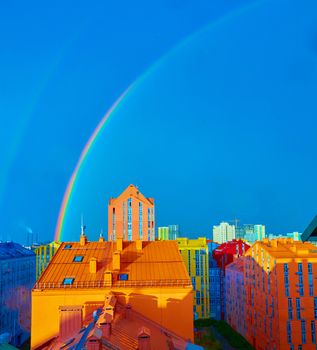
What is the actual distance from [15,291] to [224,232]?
342 feet

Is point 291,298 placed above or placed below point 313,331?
above

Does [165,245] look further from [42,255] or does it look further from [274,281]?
[42,255]

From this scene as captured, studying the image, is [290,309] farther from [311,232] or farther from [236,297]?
Result: [311,232]

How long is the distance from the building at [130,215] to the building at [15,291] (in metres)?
15.9

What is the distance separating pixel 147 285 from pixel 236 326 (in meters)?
36.8

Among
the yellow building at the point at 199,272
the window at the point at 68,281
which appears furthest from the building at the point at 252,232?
the window at the point at 68,281

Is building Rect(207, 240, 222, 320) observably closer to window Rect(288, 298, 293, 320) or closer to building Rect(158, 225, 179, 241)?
window Rect(288, 298, 293, 320)

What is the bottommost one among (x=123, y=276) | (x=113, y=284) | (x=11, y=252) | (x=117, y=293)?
(x=117, y=293)

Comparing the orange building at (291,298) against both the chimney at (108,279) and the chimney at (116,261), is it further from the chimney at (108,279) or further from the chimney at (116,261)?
the chimney at (108,279)

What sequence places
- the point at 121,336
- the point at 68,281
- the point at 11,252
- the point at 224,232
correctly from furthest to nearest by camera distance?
the point at 224,232, the point at 11,252, the point at 68,281, the point at 121,336

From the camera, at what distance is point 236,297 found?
56906 mm

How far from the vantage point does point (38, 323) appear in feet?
78.5

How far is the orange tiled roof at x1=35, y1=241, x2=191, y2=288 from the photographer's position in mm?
25062

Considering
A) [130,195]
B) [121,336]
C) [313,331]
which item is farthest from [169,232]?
[121,336]
